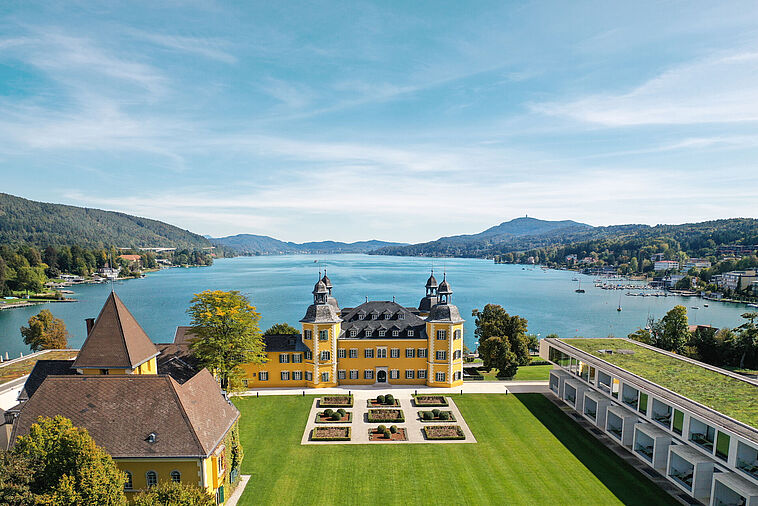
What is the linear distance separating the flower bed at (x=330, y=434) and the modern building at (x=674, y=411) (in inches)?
814

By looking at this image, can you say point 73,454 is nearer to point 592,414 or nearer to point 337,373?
point 337,373

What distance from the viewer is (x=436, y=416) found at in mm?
38594

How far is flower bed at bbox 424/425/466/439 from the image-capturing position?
113ft

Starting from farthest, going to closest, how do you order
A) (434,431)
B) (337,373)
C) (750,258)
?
1. (750,258)
2. (337,373)
3. (434,431)

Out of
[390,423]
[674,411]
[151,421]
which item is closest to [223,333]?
[390,423]

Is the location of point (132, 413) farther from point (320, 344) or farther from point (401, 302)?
point (401, 302)

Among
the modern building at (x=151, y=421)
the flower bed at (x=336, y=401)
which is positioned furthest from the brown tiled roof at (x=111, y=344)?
the flower bed at (x=336, y=401)

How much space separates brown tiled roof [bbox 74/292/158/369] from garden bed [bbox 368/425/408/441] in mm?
18086

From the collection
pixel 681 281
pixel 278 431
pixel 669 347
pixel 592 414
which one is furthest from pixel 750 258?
pixel 278 431

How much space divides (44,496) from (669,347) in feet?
222

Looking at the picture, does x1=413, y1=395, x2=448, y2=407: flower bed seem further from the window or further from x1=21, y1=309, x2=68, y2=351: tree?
x1=21, y1=309, x2=68, y2=351: tree

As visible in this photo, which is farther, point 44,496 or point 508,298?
point 508,298

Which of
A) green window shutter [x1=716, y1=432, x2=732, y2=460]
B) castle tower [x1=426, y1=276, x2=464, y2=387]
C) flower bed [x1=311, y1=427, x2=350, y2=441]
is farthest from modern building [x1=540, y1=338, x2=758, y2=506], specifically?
flower bed [x1=311, y1=427, x2=350, y2=441]

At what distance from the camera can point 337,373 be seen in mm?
47906
